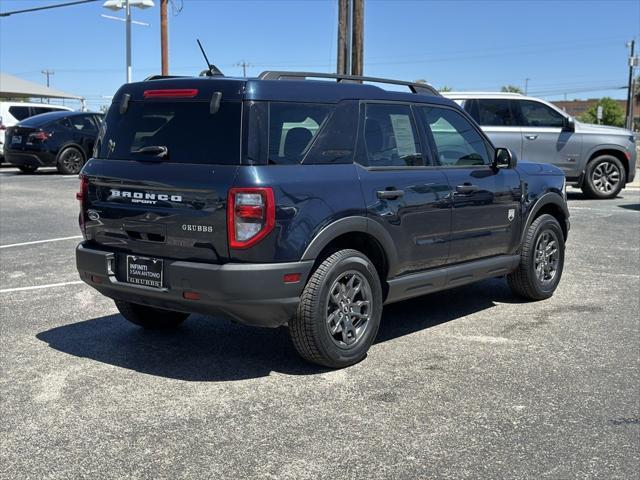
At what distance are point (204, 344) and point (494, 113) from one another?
10.6m

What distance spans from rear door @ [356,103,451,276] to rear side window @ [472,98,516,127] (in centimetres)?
943

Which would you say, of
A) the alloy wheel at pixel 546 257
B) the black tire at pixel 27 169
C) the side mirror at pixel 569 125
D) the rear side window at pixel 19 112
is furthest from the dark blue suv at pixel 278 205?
the rear side window at pixel 19 112

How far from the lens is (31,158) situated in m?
19.1

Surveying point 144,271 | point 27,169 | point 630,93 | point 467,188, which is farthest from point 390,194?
point 630,93

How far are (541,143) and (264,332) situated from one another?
34.6ft

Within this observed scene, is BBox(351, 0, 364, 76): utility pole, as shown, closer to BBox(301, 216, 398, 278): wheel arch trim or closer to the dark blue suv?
the dark blue suv

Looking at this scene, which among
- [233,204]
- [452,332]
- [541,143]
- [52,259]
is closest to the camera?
[233,204]

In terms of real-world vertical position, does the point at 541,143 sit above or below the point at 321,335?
above

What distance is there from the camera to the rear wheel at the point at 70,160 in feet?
63.6

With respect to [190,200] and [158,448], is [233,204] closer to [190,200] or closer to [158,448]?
[190,200]

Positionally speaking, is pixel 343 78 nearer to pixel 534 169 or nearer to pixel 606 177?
pixel 534 169

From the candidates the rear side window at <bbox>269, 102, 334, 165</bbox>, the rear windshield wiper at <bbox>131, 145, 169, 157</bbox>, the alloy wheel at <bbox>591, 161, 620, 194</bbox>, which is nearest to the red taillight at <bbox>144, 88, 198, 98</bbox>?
the rear windshield wiper at <bbox>131, 145, 169, 157</bbox>

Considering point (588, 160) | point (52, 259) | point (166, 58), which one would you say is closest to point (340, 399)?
point (52, 259)

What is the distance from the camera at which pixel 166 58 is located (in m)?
26.3
